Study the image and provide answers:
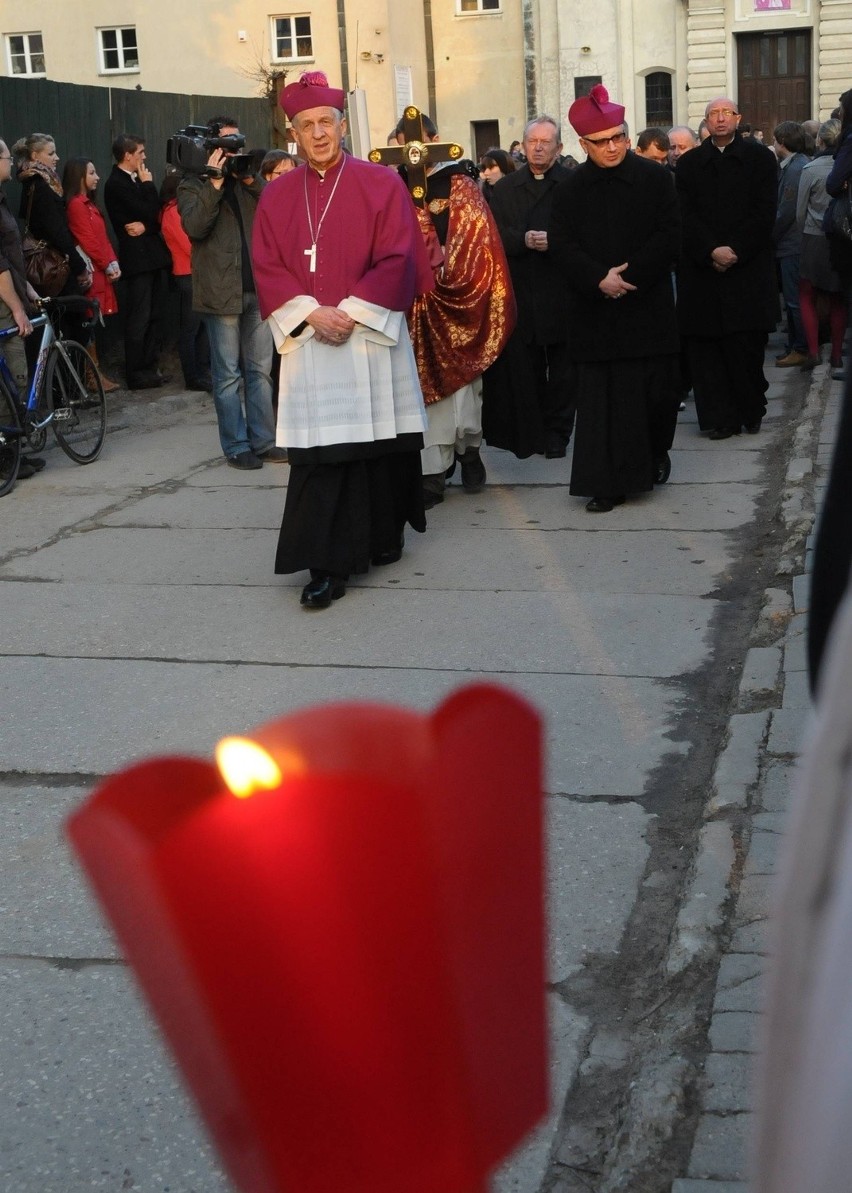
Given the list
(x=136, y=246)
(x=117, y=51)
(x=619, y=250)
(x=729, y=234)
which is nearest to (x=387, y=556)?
(x=619, y=250)

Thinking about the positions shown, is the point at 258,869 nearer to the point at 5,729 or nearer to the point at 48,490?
the point at 5,729

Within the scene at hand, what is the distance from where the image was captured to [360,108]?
10.1m

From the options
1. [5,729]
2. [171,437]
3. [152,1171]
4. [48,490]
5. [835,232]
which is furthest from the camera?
[171,437]

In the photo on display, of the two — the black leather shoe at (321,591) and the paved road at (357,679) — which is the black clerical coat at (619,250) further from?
the black leather shoe at (321,591)

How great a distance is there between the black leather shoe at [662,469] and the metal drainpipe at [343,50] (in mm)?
31821

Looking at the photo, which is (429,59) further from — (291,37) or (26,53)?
(26,53)

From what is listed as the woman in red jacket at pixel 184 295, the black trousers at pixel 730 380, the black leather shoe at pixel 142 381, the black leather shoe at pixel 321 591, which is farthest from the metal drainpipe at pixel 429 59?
the black leather shoe at pixel 321 591

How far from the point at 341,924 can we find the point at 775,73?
44977mm

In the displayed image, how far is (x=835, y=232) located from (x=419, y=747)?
9.52 meters

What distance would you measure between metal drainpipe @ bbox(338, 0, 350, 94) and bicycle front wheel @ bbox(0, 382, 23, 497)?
30.9m

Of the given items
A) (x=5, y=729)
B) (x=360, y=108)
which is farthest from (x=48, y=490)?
(x=5, y=729)

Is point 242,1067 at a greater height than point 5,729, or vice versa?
point 242,1067

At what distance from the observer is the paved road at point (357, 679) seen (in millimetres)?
2898

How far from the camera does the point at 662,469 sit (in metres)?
8.38
